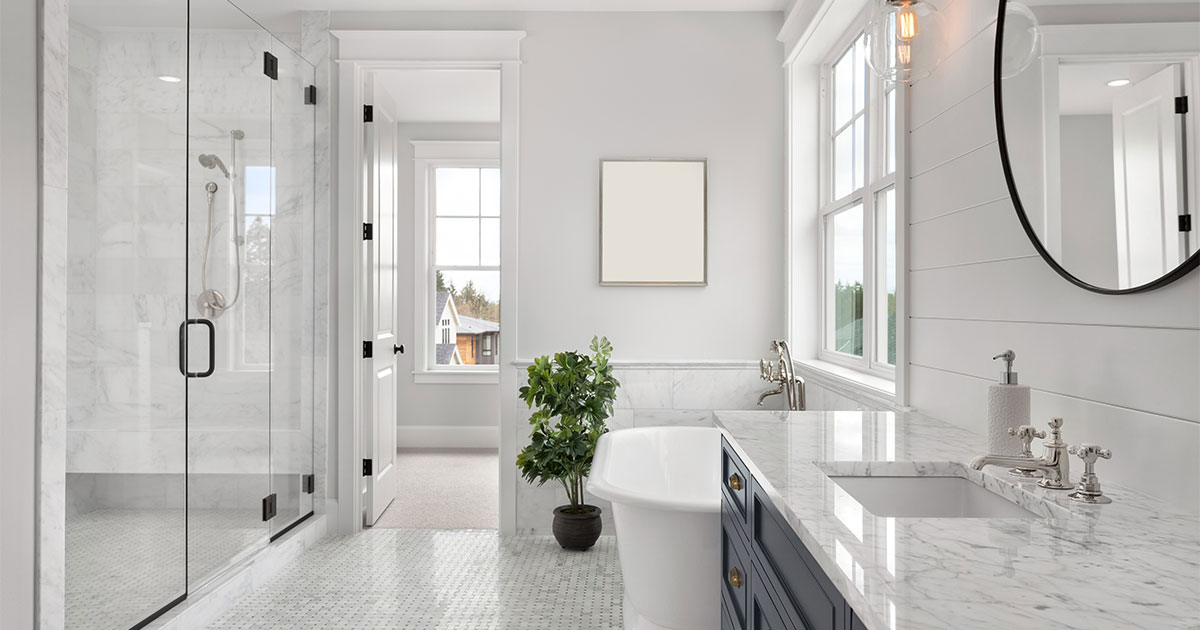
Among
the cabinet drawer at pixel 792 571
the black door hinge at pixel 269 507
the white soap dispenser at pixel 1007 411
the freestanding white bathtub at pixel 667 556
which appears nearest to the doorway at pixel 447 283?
the black door hinge at pixel 269 507

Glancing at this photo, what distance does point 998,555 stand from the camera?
0.82m

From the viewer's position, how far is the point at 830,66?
3.29m

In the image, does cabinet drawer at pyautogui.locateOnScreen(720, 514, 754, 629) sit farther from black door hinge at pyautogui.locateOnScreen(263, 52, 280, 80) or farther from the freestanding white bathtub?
black door hinge at pyautogui.locateOnScreen(263, 52, 280, 80)

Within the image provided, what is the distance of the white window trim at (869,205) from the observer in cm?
209

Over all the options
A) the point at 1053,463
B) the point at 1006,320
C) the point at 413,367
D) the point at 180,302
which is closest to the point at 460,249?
the point at 413,367

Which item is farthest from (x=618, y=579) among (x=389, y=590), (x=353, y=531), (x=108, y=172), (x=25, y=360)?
(x=108, y=172)

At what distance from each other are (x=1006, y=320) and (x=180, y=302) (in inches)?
100

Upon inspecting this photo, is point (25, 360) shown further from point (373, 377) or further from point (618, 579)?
point (618, 579)

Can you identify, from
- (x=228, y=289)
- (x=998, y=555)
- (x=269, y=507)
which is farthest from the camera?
(x=269, y=507)

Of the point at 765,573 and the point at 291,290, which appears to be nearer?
the point at 765,573

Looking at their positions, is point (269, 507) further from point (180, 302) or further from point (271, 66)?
point (271, 66)

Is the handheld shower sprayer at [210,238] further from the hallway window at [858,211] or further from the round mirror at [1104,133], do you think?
the round mirror at [1104,133]

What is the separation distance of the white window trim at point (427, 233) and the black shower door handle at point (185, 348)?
9.20 feet

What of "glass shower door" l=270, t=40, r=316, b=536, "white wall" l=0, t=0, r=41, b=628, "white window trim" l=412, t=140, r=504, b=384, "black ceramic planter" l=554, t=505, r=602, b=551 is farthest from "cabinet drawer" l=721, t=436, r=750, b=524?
"white window trim" l=412, t=140, r=504, b=384
